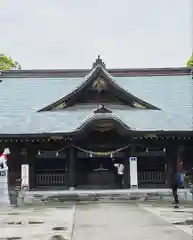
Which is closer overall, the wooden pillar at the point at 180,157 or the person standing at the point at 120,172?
the wooden pillar at the point at 180,157

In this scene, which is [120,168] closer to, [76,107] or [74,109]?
[74,109]

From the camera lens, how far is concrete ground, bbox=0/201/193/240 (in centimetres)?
1025

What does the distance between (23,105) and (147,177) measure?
28.4 ft

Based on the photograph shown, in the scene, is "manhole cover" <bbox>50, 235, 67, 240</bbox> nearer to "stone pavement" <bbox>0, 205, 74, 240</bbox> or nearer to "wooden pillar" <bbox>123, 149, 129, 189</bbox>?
"stone pavement" <bbox>0, 205, 74, 240</bbox>

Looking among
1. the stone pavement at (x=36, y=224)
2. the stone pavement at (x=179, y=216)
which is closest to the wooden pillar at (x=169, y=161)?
the stone pavement at (x=179, y=216)

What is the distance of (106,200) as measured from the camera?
20.4m

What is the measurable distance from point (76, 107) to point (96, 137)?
290 cm

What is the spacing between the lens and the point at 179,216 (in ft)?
45.4

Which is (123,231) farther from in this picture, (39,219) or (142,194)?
(142,194)

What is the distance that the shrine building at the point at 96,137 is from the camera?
22.5 m

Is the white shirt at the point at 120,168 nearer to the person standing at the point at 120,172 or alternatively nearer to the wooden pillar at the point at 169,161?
the person standing at the point at 120,172

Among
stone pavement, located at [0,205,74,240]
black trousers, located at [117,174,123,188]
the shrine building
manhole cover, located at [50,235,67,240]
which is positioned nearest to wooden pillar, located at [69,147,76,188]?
the shrine building

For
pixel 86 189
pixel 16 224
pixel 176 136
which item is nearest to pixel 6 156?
pixel 86 189

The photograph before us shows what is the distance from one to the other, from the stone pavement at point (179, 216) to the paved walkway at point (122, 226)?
0.21m
